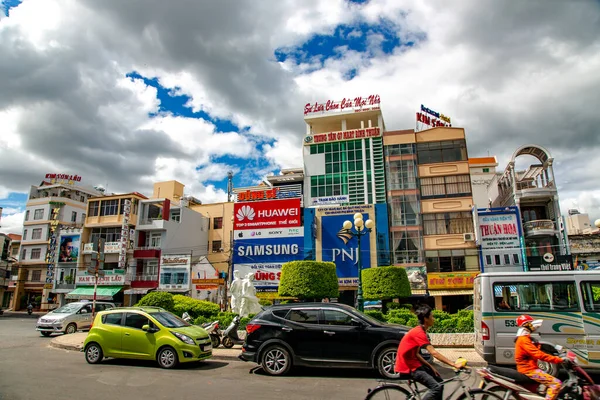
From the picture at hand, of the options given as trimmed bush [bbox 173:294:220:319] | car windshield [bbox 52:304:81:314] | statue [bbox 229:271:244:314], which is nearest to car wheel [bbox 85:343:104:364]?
trimmed bush [bbox 173:294:220:319]

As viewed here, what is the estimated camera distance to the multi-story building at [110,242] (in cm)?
3950

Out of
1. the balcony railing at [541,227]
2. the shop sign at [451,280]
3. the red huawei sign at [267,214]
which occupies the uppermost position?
the red huawei sign at [267,214]

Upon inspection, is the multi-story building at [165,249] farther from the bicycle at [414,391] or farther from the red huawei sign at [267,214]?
the bicycle at [414,391]

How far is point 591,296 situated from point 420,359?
669 cm

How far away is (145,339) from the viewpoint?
34.0ft

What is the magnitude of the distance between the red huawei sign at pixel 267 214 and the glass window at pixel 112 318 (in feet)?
83.3

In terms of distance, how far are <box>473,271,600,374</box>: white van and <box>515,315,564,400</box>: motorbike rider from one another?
4.10 m

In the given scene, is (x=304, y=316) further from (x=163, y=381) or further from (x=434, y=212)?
(x=434, y=212)

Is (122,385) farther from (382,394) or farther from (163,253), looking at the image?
(163,253)

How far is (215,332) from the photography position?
13.5m

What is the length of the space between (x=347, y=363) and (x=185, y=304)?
9259mm

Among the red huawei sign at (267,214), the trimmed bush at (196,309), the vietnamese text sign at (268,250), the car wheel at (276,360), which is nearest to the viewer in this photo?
the car wheel at (276,360)

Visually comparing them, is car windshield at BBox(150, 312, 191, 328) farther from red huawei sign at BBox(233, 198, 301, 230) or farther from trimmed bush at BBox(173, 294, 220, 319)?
red huawei sign at BBox(233, 198, 301, 230)

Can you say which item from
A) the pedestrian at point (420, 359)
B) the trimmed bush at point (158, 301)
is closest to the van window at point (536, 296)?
the pedestrian at point (420, 359)
